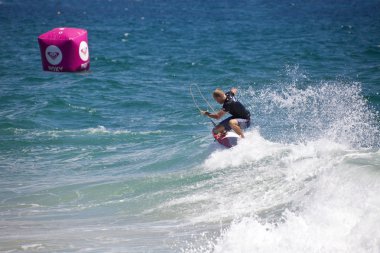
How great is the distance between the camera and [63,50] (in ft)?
49.0

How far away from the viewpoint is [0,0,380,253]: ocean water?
26.6 ft

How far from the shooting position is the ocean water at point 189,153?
26.6ft

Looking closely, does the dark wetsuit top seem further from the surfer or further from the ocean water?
the ocean water

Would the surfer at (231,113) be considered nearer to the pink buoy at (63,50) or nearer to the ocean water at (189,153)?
the ocean water at (189,153)

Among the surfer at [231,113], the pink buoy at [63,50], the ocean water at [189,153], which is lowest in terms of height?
the ocean water at [189,153]

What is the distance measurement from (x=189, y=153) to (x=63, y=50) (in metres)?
4.41

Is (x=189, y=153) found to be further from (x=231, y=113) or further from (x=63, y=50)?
(x=63, y=50)

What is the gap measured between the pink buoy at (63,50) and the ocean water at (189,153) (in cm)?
164

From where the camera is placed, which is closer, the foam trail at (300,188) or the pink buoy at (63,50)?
the foam trail at (300,188)

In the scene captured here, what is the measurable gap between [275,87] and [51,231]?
11.8m

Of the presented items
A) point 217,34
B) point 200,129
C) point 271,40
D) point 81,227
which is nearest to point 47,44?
point 200,129

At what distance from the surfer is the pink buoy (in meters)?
4.61

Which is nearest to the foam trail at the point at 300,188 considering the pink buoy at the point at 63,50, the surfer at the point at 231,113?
the surfer at the point at 231,113

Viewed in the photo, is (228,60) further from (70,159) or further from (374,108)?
(70,159)
